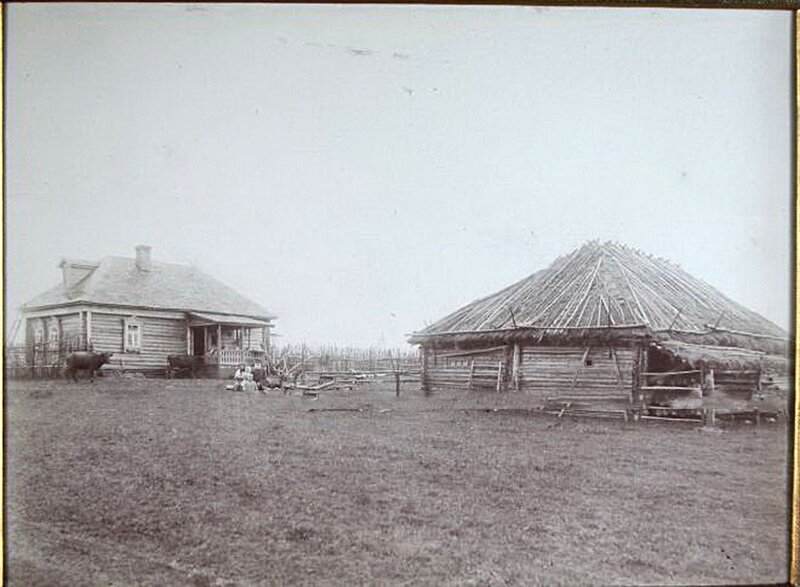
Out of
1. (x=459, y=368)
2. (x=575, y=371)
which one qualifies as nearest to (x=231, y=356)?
(x=459, y=368)

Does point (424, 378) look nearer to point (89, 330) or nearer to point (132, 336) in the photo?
point (132, 336)

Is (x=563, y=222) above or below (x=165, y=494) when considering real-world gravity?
above

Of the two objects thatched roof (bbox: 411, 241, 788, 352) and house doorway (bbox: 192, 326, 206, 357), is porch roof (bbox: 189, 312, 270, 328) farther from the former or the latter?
thatched roof (bbox: 411, 241, 788, 352)

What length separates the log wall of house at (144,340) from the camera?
8.73ft

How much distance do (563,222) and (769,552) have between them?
1.70m

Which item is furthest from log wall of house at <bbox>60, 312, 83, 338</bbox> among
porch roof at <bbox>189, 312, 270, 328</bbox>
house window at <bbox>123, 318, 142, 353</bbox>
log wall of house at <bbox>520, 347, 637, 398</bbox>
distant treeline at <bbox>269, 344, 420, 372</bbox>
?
log wall of house at <bbox>520, 347, 637, 398</bbox>

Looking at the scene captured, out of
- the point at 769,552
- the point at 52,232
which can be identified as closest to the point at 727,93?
the point at 769,552

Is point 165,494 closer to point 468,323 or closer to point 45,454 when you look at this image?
point 45,454

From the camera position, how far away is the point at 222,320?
8.95ft

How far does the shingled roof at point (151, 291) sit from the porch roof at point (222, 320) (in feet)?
0.08

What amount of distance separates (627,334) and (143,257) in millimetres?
2104

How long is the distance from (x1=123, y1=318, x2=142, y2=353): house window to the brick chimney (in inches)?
10.3

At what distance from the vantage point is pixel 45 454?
2.54m

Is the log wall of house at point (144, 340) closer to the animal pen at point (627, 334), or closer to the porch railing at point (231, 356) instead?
the porch railing at point (231, 356)
